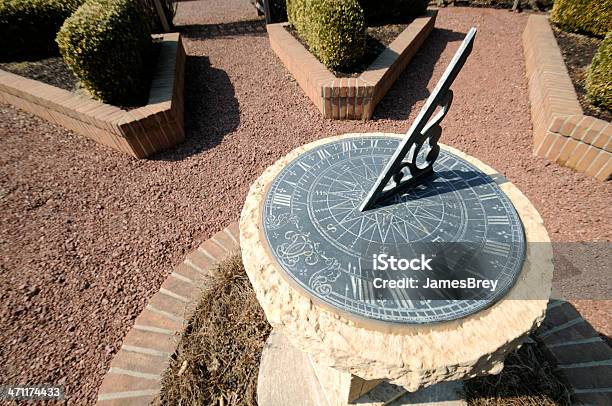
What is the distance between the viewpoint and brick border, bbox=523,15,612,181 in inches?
142

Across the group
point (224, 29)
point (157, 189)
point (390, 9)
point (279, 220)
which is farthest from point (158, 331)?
point (224, 29)

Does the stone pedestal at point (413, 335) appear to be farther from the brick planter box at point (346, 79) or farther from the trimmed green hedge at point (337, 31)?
the trimmed green hedge at point (337, 31)

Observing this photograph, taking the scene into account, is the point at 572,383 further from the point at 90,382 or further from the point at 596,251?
the point at 90,382

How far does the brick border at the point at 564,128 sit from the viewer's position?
361 cm

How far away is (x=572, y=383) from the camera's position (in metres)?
2.25

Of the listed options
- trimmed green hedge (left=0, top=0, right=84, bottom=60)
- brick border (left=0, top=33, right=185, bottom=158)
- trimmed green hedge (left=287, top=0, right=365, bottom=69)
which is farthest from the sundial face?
trimmed green hedge (left=0, top=0, right=84, bottom=60)

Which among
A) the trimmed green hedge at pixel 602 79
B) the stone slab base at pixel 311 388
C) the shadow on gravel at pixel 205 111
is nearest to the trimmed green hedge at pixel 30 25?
the shadow on gravel at pixel 205 111

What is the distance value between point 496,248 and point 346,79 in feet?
11.4

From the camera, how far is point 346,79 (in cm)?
452

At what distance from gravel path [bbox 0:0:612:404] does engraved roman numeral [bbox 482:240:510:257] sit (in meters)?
1.84

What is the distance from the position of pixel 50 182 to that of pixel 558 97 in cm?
679

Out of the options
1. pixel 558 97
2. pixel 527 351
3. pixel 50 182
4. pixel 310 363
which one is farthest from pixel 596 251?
pixel 50 182

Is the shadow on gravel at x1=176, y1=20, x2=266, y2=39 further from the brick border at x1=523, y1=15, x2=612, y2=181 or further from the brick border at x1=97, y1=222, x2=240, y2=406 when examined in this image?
the brick border at x1=97, y1=222, x2=240, y2=406

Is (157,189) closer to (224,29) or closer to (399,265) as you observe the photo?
(399,265)
